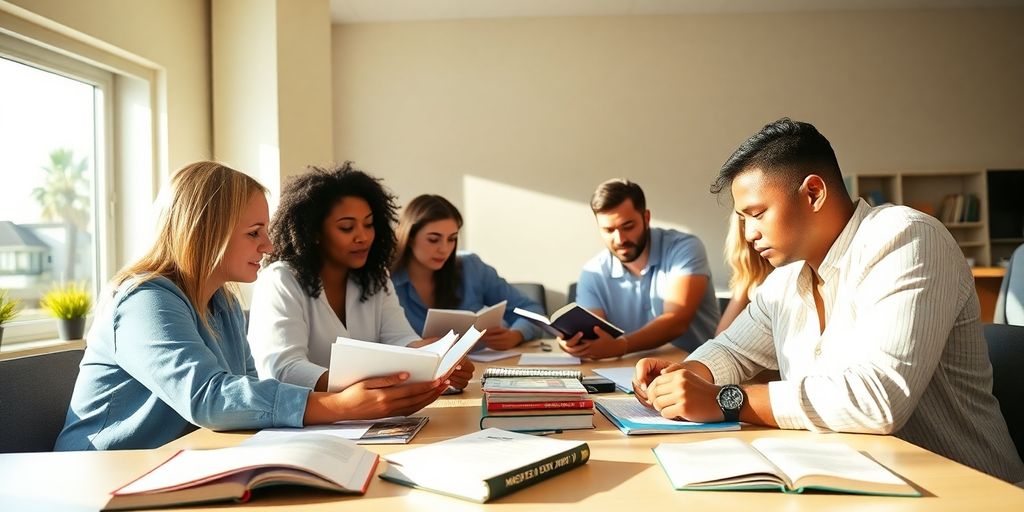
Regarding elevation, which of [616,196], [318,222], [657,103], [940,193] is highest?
[657,103]

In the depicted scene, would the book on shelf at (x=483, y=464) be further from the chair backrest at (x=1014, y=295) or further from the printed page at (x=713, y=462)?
the chair backrest at (x=1014, y=295)

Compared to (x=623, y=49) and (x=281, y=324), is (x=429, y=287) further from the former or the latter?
(x=623, y=49)

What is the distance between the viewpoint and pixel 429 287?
3297 millimetres

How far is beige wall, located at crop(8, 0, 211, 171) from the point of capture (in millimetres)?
3265

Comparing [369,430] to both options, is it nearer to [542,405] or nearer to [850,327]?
[542,405]

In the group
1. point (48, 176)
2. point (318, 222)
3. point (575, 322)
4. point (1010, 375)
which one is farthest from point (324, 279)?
point (48, 176)

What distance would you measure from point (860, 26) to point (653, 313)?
3454 mm

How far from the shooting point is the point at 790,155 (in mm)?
1548

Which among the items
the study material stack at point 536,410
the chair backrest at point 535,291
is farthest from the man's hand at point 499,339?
the chair backrest at point 535,291

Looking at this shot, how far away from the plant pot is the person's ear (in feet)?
9.69

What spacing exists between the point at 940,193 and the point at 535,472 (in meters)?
5.45

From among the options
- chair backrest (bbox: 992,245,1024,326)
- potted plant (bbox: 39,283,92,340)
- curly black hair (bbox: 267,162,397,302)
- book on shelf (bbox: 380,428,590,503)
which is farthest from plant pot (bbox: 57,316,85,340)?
chair backrest (bbox: 992,245,1024,326)

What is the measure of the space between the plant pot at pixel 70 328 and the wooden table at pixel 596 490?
216 cm

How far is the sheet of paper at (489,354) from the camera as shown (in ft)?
8.29
